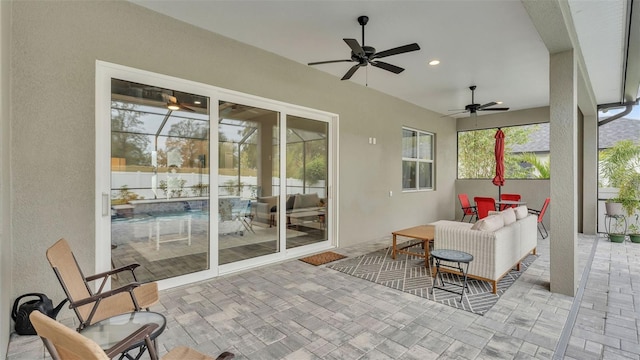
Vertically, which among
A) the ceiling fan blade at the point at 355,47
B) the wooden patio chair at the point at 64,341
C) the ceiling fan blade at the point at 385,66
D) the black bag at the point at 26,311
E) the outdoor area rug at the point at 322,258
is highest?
the ceiling fan blade at the point at 355,47

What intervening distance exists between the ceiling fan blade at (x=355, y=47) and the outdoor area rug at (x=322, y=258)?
2.97 meters

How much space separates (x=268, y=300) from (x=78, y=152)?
240cm

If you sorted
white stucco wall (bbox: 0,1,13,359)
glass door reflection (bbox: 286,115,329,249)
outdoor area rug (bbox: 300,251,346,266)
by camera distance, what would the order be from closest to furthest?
1. white stucco wall (bbox: 0,1,13,359)
2. outdoor area rug (bbox: 300,251,346,266)
3. glass door reflection (bbox: 286,115,329,249)

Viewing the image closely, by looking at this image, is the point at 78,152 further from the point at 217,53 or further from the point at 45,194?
the point at 217,53

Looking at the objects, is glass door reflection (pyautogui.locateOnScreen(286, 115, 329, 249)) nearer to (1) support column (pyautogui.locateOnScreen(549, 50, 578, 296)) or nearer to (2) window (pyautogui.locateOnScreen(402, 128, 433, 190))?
(2) window (pyautogui.locateOnScreen(402, 128, 433, 190))

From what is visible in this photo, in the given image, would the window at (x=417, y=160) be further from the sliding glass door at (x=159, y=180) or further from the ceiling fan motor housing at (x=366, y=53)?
the sliding glass door at (x=159, y=180)

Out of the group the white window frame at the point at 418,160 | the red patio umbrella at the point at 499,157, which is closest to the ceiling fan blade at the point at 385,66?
the white window frame at the point at 418,160

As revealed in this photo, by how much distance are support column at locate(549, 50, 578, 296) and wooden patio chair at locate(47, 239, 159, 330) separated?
165 inches

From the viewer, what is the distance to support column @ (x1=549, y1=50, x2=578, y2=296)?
10.9 ft

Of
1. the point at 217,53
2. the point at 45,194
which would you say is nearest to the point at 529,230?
the point at 217,53

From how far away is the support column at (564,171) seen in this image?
10.9ft

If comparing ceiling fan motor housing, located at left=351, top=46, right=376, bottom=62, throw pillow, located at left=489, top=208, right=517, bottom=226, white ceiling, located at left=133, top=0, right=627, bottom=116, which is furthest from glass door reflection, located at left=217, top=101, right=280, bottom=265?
throw pillow, located at left=489, top=208, right=517, bottom=226

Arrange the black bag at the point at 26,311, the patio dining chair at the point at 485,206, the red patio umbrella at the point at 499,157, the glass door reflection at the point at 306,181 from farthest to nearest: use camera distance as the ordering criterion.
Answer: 1. the red patio umbrella at the point at 499,157
2. the patio dining chair at the point at 485,206
3. the glass door reflection at the point at 306,181
4. the black bag at the point at 26,311

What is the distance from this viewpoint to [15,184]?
8.43 ft
